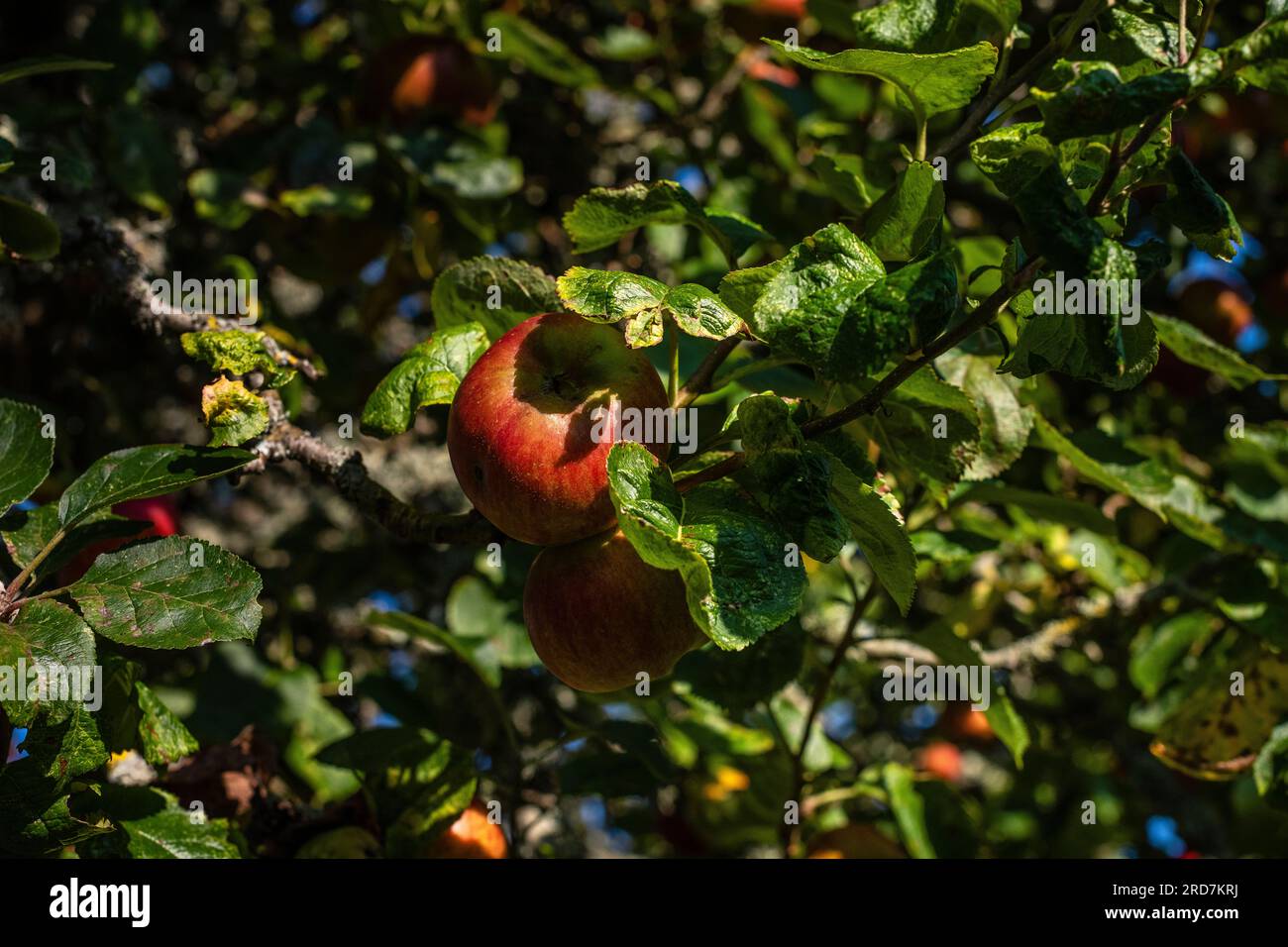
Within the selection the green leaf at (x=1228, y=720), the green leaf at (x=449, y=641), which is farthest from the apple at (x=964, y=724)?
the green leaf at (x=449, y=641)

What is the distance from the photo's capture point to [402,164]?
1773 millimetres

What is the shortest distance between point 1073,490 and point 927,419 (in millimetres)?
1101

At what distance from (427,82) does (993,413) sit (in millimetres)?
1121

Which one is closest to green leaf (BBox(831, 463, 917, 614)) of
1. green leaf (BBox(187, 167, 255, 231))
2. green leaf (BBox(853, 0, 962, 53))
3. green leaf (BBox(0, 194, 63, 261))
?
green leaf (BBox(853, 0, 962, 53))

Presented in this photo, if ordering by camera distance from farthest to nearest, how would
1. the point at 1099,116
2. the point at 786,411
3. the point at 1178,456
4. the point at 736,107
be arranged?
1. the point at 736,107
2. the point at 1178,456
3. the point at 786,411
4. the point at 1099,116

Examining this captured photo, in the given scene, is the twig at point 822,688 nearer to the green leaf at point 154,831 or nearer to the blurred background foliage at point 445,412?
the blurred background foliage at point 445,412

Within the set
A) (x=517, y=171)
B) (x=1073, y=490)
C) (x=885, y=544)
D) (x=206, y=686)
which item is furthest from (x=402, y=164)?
(x=1073, y=490)

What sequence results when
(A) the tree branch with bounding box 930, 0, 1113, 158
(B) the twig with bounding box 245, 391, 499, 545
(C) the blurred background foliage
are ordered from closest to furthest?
(A) the tree branch with bounding box 930, 0, 1113, 158 → (B) the twig with bounding box 245, 391, 499, 545 → (C) the blurred background foliage

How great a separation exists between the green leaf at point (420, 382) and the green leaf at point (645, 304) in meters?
0.20

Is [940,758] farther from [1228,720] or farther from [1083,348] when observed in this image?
[1083,348]

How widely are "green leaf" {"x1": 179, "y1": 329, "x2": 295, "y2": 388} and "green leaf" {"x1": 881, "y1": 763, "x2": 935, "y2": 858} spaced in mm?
1098

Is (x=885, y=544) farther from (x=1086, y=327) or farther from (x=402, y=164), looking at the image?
(x=402, y=164)
